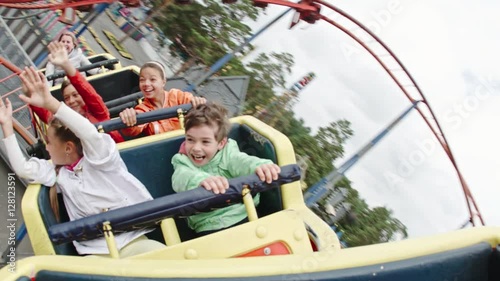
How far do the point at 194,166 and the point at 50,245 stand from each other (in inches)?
16.0

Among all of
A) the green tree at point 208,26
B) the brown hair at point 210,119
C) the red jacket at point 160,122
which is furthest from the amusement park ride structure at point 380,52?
the brown hair at point 210,119

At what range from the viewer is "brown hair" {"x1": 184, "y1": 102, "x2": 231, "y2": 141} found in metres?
1.53

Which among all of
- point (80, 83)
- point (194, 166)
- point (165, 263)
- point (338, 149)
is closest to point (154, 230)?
point (194, 166)

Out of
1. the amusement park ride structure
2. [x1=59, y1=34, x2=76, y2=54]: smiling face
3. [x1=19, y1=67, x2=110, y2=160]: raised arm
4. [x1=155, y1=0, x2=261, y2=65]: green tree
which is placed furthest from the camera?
[x1=155, y1=0, x2=261, y2=65]: green tree

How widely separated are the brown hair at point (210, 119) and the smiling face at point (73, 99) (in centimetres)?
74

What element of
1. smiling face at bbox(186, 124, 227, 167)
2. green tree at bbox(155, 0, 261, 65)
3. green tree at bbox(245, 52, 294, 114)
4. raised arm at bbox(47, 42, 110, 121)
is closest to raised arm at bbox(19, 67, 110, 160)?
smiling face at bbox(186, 124, 227, 167)

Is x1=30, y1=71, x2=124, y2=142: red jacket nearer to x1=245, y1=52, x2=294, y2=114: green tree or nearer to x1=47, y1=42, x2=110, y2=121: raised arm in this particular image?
x1=47, y1=42, x2=110, y2=121: raised arm

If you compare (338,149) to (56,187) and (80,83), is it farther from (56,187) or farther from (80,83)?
(56,187)

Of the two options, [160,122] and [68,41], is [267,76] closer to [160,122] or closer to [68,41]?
[68,41]

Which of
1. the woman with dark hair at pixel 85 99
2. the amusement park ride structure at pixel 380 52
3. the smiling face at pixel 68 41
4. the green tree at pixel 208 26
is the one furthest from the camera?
the green tree at pixel 208 26

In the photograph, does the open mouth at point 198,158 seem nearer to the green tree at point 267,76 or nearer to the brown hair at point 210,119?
the brown hair at point 210,119

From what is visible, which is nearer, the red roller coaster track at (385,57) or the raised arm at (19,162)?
the raised arm at (19,162)

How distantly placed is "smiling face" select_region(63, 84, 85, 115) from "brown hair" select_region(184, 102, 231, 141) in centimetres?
74

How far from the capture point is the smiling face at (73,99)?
2.15 meters
